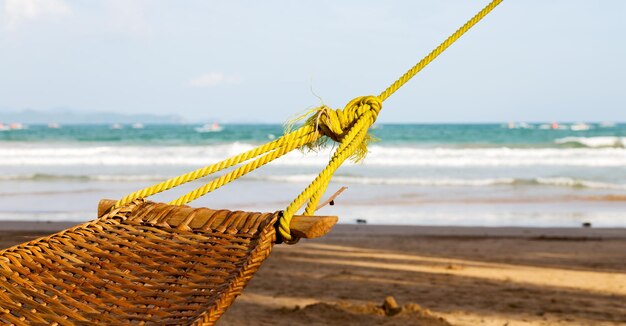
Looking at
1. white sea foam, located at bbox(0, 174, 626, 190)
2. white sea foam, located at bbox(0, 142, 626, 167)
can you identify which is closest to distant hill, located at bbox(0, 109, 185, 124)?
white sea foam, located at bbox(0, 142, 626, 167)

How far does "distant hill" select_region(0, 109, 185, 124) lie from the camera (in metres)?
67.1

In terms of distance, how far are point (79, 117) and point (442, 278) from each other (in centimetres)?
6763

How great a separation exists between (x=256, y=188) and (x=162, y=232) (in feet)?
31.4

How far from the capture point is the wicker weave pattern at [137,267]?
71.8 inches

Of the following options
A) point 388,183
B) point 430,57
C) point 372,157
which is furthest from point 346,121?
point 372,157

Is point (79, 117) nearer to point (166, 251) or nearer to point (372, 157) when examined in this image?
point (372, 157)

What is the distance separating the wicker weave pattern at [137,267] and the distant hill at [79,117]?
221 feet

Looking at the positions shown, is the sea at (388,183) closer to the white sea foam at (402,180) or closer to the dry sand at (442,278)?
the white sea foam at (402,180)

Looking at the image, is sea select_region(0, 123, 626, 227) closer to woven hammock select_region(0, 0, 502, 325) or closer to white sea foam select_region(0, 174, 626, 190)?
white sea foam select_region(0, 174, 626, 190)

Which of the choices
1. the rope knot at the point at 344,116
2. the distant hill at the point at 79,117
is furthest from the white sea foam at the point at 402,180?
the distant hill at the point at 79,117

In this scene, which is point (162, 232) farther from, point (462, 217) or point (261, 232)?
point (462, 217)

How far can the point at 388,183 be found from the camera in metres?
12.8

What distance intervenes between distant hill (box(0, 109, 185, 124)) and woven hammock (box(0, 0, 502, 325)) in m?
67.3

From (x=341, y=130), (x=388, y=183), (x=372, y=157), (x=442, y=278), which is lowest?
(x=442, y=278)
